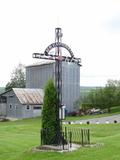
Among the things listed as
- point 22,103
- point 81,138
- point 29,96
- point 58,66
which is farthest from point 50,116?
point 29,96

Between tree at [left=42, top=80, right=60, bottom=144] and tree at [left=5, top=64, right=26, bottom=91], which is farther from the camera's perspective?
tree at [left=5, top=64, right=26, bottom=91]

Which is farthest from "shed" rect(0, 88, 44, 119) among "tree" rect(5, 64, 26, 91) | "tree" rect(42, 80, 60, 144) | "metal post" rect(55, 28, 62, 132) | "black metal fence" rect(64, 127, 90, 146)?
"tree" rect(42, 80, 60, 144)

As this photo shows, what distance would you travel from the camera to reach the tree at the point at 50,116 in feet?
62.2

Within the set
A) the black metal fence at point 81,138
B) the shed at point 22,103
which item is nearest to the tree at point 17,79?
the shed at point 22,103

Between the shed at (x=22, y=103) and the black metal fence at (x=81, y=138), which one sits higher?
the shed at (x=22, y=103)

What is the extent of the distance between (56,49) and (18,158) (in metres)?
6.20

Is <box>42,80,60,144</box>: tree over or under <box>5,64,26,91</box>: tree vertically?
under

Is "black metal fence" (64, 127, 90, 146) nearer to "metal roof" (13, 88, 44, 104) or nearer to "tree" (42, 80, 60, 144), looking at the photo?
"tree" (42, 80, 60, 144)

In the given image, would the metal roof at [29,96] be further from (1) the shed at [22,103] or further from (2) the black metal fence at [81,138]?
(2) the black metal fence at [81,138]

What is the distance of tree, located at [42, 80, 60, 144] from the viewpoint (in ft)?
62.2

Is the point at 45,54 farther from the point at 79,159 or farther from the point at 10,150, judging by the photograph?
the point at 79,159

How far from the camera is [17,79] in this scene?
100m

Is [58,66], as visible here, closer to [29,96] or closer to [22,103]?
[22,103]

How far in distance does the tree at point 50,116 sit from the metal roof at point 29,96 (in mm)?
45485
